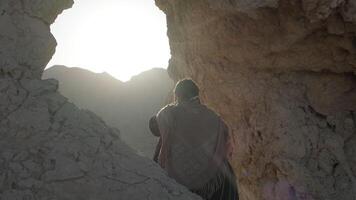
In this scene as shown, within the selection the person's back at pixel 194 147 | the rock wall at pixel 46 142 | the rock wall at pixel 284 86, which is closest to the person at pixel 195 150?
the person's back at pixel 194 147

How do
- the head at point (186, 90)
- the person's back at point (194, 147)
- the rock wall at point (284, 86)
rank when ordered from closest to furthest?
the person's back at point (194, 147)
the head at point (186, 90)
the rock wall at point (284, 86)

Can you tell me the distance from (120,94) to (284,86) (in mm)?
18284

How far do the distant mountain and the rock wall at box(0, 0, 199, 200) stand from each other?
18002 mm

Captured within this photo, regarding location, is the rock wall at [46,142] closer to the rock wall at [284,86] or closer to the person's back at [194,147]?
the person's back at [194,147]

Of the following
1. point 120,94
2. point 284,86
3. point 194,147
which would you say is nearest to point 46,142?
point 194,147

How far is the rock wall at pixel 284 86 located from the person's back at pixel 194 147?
2636 millimetres

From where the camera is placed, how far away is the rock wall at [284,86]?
5.01 m

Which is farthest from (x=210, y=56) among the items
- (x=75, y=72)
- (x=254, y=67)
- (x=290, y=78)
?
(x=75, y=72)

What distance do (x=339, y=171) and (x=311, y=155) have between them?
1.21 feet

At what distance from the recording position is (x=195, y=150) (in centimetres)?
258

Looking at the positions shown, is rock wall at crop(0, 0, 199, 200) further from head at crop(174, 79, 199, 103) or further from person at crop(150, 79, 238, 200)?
head at crop(174, 79, 199, 103)

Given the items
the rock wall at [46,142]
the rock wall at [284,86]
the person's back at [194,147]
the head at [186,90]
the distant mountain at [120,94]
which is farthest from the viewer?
the distant mountain at [120,94]

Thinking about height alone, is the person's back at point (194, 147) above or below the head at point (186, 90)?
below

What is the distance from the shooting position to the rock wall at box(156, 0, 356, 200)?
A: 5.01 m
